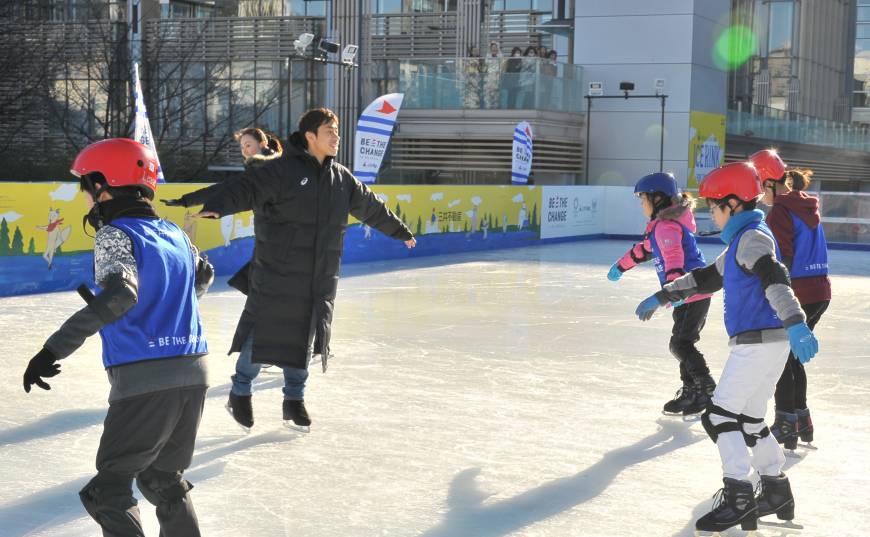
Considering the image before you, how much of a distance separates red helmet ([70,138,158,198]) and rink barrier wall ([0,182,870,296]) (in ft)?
26.3

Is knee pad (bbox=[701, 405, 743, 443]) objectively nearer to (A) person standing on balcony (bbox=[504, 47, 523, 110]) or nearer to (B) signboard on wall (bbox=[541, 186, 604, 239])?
(B) signboard on wall (bbox=[541, 186, 604, 239])

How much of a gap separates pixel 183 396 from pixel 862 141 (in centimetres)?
4465

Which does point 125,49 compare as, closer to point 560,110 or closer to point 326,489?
point 560,110

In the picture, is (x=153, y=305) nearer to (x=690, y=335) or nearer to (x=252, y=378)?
(x=252, y=378)

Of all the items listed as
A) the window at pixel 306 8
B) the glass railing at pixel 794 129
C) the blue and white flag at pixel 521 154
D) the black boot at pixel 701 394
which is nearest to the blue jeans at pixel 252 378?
the black boot at pixel 701 394

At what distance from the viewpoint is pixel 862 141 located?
4400cm

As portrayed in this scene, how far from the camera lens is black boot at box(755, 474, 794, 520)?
4094 mm

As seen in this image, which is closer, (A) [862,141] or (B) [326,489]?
(B) [326,489]

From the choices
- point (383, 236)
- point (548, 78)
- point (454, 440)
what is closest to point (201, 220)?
point (383, 236)

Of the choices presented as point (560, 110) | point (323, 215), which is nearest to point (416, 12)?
point (560, 110)

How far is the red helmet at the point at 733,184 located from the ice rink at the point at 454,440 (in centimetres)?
120

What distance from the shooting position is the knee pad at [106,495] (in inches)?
Answer: 117

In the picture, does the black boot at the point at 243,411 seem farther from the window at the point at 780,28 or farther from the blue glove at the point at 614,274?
the window at the point at 780,28

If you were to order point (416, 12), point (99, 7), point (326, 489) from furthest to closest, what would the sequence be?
1. point (416, 12)
2. point (99, 7)
3. point (326, 489)
